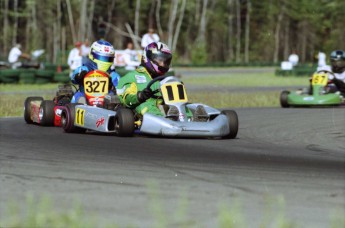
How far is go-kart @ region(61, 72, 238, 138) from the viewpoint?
9.82m

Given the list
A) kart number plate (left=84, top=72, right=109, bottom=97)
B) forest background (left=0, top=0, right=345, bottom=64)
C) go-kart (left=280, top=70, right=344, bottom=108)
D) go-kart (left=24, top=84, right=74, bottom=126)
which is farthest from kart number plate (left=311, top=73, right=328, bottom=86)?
forest background (left=0, top=0, right=345, bottom=64)

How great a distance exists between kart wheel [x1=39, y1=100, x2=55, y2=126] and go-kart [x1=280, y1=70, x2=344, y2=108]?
6.50m

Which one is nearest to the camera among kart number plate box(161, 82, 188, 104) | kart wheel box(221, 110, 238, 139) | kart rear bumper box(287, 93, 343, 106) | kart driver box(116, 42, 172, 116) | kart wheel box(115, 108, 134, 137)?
kart wheel box(115, 108, 134, 137)

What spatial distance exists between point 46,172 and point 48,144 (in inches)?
92.7

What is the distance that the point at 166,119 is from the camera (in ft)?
32.3

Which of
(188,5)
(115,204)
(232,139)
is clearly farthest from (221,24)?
(115,204)

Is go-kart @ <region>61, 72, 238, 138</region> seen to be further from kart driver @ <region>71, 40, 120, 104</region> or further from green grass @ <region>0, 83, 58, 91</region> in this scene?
green grass @ <region>0, 83, 58, 91</region>

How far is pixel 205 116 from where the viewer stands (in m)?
10.2

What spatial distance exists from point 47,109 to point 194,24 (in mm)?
62485

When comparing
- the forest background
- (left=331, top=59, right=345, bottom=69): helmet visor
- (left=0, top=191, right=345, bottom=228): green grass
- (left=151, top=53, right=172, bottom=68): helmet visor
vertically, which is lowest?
(left=0, top=191, right=345, bottom=228): green grass

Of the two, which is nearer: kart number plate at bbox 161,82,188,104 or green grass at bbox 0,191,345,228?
green grass at bbox 0,191,345,228

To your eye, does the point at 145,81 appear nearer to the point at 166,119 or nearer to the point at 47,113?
the point at 166,119

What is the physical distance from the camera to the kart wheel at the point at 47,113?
1175cm

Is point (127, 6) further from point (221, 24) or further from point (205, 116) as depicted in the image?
point (205, 116)
